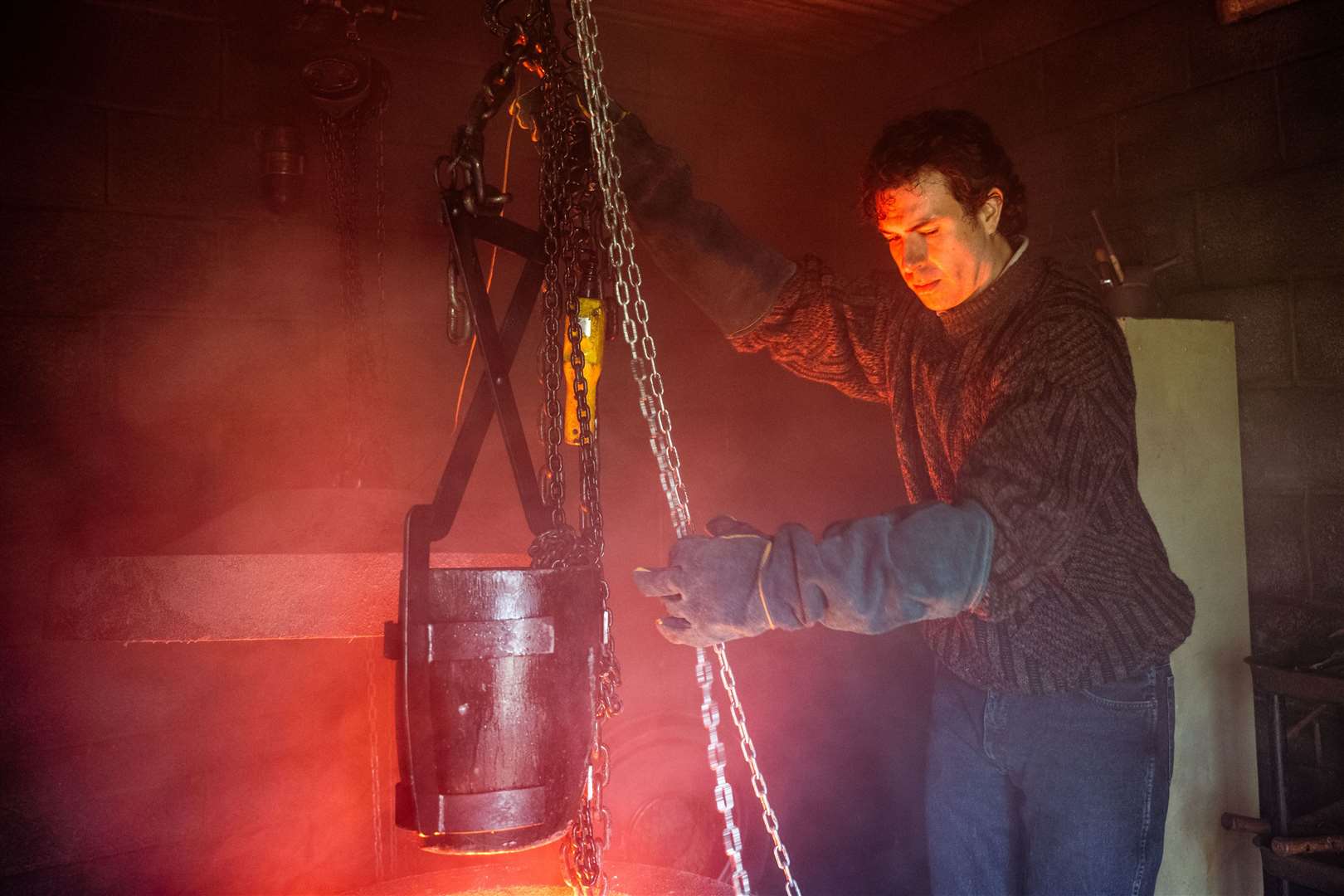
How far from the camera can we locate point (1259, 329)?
2.80 meters

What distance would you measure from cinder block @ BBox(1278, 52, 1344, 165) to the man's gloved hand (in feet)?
7.88

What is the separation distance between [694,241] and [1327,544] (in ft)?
7.03


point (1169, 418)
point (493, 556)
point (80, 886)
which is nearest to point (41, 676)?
point (80, 886)

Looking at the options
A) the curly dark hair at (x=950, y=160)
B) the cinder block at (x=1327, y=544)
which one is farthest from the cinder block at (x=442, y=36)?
the cinder block at (x=1327, y=544)

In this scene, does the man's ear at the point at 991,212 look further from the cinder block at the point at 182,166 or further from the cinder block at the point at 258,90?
the cinder block at the point at 182,166

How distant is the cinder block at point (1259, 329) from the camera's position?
2746mm

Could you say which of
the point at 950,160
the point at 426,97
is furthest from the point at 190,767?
the point at 950,160

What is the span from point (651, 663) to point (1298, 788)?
216 cm

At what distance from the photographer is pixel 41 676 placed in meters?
2.58

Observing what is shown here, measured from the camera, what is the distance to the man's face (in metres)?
Answer: 1.89

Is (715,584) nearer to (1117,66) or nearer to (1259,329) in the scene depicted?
(1259,329)

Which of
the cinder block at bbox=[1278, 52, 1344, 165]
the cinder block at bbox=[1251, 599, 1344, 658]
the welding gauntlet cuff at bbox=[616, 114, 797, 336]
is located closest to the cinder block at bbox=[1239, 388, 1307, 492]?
the cinder block at bbox=[1251, 599, 1344, 658]

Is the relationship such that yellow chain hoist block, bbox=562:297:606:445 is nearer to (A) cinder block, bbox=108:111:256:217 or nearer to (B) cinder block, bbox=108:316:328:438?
(B) cinder block, bbox=108:316:328:438

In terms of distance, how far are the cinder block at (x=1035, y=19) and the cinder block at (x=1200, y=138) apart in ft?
1.23
